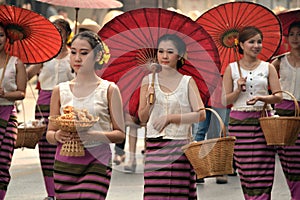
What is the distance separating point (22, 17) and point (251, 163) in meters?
2.42

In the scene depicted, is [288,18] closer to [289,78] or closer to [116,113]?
[289,78]

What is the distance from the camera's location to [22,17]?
7.20m

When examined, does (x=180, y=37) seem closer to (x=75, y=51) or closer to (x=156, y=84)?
(x=156, y=84)

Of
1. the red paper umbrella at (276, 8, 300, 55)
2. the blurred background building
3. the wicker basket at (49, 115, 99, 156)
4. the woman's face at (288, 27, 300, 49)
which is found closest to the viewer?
the wicker basket at (49, 115, 99, 156)

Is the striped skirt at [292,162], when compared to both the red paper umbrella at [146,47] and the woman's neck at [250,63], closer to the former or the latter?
the woman's neck at [250,63]

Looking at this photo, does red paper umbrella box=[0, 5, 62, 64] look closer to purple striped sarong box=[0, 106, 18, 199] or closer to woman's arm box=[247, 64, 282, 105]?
purple striped sarong box=[0, 106, 18, 199]

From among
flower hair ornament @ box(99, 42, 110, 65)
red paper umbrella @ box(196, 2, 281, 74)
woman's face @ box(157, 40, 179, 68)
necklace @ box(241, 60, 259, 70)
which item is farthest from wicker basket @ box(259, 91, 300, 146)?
flower hair ornament @ box(99, 42, 110, 65)

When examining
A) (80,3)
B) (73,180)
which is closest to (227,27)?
(80,3)

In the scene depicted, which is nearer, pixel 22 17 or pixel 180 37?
pixel 180 37

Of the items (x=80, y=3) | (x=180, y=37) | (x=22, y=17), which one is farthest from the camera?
(x=80, y=3)

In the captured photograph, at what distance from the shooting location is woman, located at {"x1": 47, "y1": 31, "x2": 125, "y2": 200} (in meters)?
5.65

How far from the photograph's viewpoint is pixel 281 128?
7016mm

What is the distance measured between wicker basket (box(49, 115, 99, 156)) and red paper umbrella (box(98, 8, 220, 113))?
2.88 ft

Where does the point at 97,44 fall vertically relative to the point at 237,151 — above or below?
above
